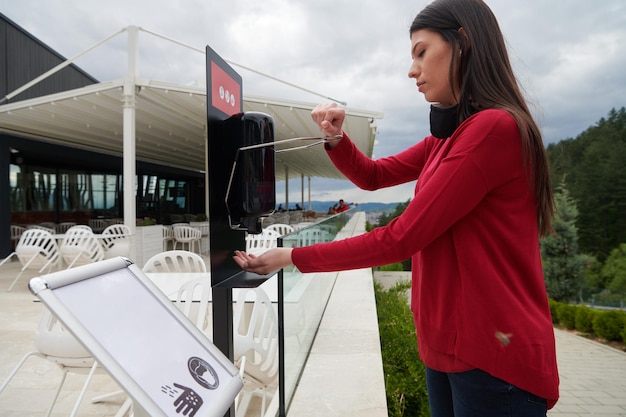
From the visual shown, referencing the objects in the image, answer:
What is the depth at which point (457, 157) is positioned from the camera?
789 millimetres

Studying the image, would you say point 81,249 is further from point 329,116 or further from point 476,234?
point 476,234

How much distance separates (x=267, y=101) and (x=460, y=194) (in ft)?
24.4

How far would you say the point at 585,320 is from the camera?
14.6 m

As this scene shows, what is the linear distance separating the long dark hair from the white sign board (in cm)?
70

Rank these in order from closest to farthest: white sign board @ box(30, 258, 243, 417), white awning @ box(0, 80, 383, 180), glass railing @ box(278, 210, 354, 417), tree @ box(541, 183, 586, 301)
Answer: white sign board @ box(30, 258, 243, 417)
glass railing @ box(278, 210, 354, 417)
white awning @ box(0, 80, 383, 180)
tree @ box(541, 183, 586, 301)

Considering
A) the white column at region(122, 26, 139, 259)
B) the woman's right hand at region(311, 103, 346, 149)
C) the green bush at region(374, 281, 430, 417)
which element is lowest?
the green bush at region(374, 281, 430, 417)

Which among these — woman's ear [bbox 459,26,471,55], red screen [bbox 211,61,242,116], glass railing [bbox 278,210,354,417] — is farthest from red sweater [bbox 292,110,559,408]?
glass railing [bbox 278,210,354,417]

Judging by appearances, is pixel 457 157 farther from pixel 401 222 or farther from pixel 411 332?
pixel 411 332

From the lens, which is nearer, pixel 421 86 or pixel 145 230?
pixel 421 86

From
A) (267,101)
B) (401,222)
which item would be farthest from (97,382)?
(267,101)

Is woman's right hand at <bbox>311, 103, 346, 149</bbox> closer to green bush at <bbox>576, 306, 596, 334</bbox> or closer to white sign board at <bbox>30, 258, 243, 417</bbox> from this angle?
white sign board at <bbox>30, 258, 243, 417</bbox>

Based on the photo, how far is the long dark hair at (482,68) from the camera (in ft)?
2.76

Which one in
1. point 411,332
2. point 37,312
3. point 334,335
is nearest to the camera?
point 334,335

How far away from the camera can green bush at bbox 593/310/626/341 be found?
12878 mm
